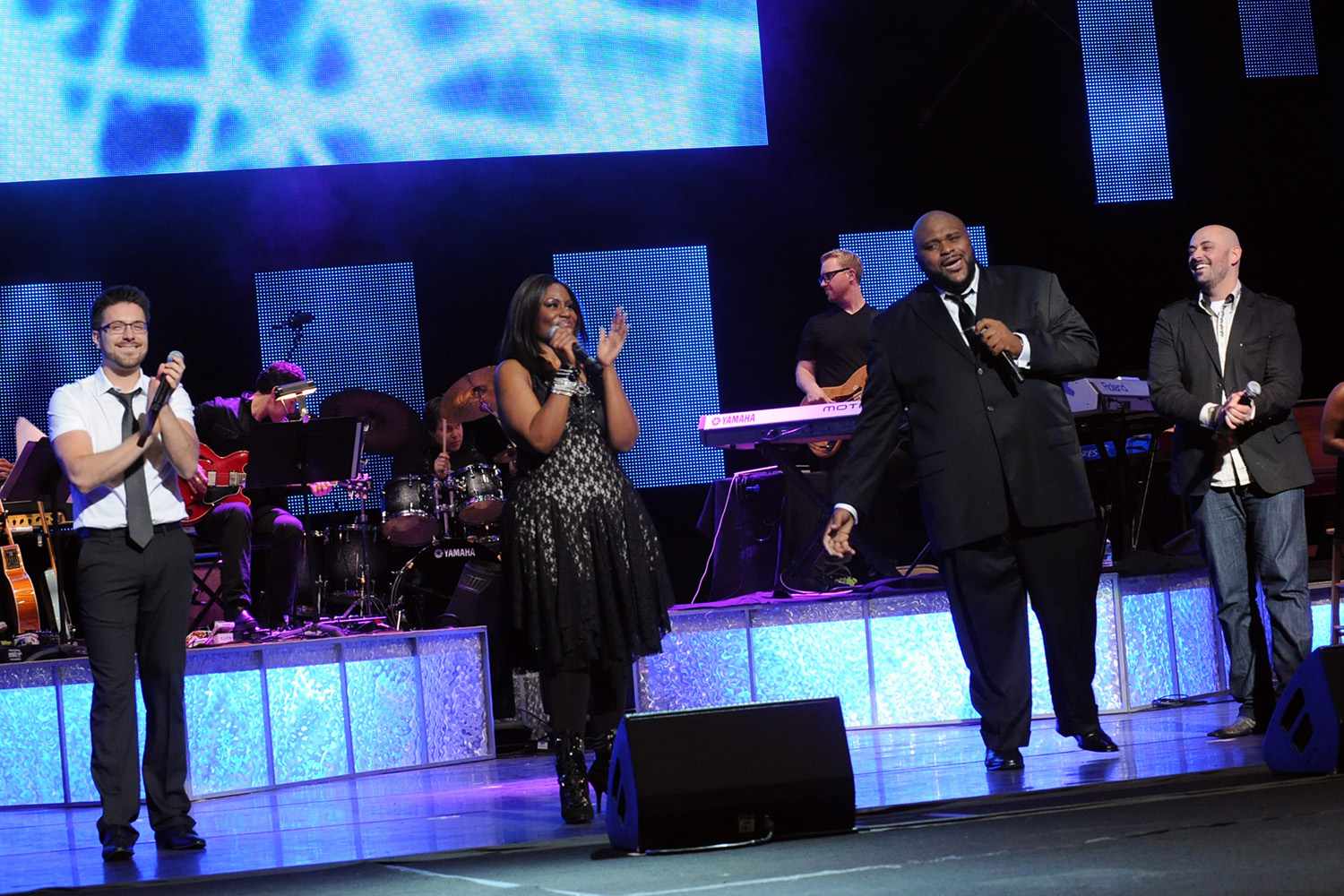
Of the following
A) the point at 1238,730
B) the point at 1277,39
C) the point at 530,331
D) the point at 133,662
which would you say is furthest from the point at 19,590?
the point at 1277,39

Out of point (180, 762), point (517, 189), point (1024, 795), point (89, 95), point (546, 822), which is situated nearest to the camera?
point (1024, 795)

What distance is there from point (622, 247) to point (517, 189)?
2.31 feet

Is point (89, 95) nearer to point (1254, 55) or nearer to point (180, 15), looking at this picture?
point (180, 15)

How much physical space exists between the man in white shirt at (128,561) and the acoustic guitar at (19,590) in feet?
10.6

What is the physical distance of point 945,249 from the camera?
4.54 m

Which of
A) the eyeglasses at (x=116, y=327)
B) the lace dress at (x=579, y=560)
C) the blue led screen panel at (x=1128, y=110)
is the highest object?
the blue led screen panel at (x=1128, y=110)

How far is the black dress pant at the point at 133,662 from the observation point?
4.21 metres

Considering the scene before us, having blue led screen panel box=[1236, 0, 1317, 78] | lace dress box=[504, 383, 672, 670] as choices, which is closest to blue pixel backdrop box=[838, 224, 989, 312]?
blue led screen panel box=[1236, 0, 1317, 78]

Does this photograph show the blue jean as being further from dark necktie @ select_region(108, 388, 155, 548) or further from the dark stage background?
the dark stage background

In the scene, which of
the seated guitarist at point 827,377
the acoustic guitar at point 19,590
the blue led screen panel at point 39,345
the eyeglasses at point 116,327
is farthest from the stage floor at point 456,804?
the blue led screen panel at point 39,345

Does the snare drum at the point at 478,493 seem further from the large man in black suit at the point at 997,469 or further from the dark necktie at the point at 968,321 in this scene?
the dark necktie at the point at 968,321

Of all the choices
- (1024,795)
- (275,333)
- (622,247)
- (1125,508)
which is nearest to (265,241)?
(275,333)

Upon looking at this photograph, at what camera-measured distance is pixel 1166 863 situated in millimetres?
2684

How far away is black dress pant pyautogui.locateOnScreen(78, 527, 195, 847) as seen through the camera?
421cm
